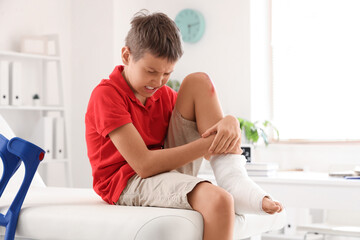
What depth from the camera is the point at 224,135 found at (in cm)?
150

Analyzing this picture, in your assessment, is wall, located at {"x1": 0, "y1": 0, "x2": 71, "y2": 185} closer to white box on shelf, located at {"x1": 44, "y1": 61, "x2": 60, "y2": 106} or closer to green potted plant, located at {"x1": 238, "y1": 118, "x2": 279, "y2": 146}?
white box on shelf, located at {"x1": 44, "y1": 61, "x2": 60, "y2": 106}

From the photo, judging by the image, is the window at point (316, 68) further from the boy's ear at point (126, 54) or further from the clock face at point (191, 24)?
the boy's ear at point (126, 54)

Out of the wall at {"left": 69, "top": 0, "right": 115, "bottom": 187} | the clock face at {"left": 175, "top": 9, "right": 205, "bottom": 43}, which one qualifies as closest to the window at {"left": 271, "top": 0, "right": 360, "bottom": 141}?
the clock face at {"left": 175, "top": 9, "right": 205, "bottom": 43}

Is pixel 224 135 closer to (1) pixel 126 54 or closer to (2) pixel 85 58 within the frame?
(1) pixel 126 54

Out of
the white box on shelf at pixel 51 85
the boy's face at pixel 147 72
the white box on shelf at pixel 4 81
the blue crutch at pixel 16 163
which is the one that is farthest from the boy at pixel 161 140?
the white box on shelf at pixel 51 85

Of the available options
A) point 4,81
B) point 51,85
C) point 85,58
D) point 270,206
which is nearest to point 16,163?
point 270,206

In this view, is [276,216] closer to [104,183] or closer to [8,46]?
[104,183]

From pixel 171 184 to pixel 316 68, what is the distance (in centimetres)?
281

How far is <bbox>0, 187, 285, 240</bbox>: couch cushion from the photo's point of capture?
1.32 metres

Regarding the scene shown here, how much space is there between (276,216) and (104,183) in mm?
538

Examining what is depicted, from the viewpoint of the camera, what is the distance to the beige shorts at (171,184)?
144 cm

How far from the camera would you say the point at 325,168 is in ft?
12.7

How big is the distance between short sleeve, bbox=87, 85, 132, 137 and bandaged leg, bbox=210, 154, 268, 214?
0.28 m

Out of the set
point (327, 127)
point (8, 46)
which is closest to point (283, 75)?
point (327, 127)
